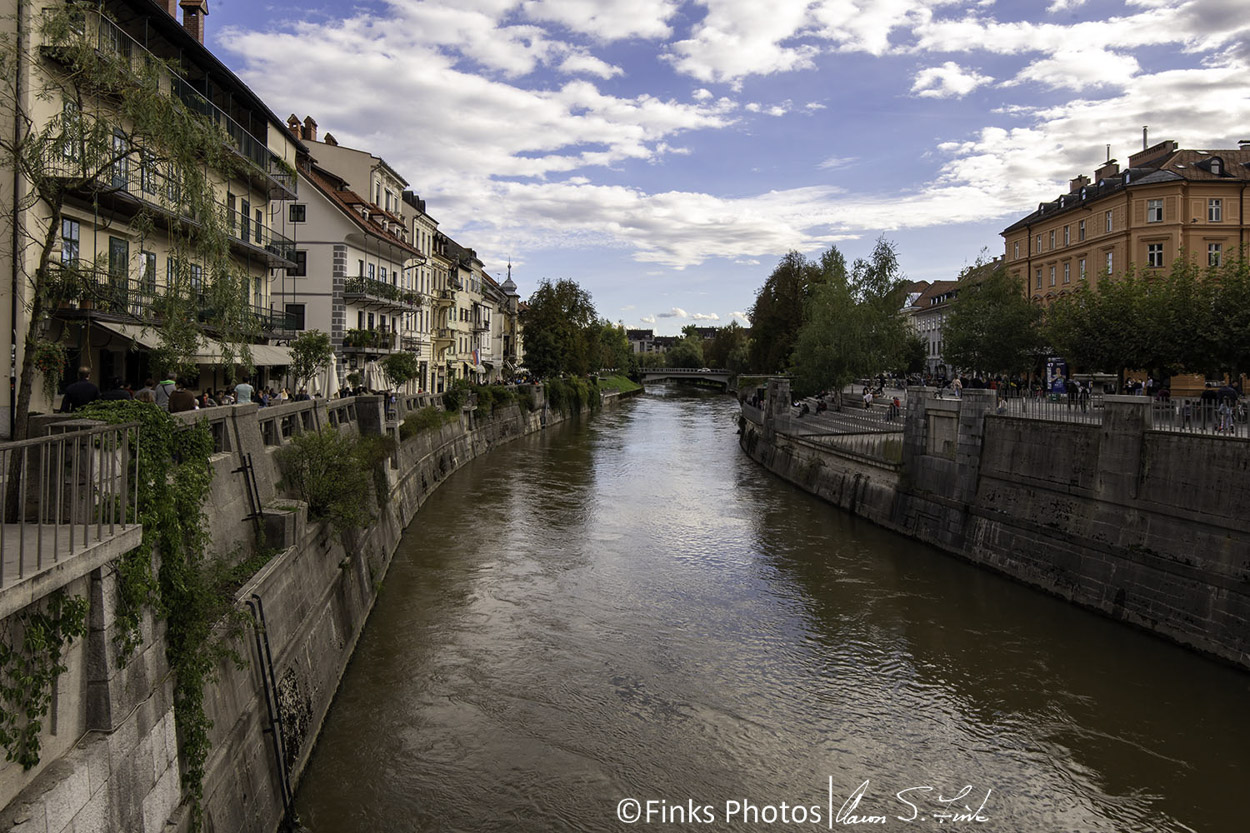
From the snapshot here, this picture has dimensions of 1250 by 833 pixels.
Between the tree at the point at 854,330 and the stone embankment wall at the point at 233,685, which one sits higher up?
the tree at the point at 854,330

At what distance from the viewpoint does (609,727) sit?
11.3 meters

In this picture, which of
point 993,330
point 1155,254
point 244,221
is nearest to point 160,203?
point 244,221

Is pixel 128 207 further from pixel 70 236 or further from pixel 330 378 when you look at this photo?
pixel 330 378

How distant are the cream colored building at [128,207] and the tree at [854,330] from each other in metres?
28.0

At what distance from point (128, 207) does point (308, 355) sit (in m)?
6.74

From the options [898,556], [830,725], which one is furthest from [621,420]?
[830,725]

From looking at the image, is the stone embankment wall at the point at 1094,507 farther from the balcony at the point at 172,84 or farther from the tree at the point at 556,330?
the tree at the point at 556,330

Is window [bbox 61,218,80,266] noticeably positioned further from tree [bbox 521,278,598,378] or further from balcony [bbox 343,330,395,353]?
tree [bbox 521,278,598,378]

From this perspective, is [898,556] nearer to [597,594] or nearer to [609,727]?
[597,594]

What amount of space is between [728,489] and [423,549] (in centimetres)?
1446

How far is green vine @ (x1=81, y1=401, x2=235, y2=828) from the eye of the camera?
21.2ft
